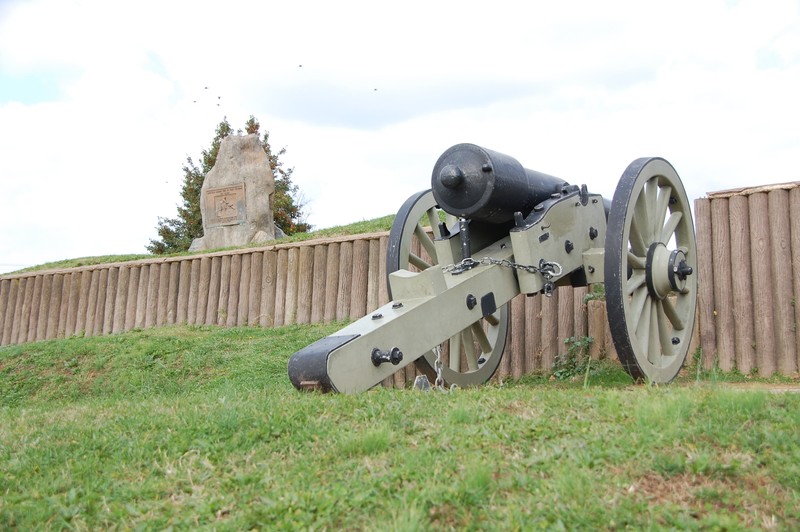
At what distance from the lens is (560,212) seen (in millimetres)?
5977

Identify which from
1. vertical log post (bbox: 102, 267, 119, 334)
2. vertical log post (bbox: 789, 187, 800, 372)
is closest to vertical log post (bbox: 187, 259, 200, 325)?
vertical log post (bbox: 102, 267, 119, 334)

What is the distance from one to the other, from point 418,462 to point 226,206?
1377 cm

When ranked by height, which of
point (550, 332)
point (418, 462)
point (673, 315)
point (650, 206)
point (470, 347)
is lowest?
point (418, 462)

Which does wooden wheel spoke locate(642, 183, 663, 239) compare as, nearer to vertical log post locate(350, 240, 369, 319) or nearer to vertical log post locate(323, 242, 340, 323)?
vertical log post locate(350, 240, 369, 319)

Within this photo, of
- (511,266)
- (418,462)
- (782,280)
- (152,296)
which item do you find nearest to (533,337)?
(782,280)

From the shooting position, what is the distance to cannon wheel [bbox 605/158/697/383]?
207 inches

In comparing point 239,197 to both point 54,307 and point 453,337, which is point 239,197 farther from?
point 453,337

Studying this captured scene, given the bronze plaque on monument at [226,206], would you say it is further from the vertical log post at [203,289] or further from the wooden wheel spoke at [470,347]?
the wooden wheel spoke at [470,347]

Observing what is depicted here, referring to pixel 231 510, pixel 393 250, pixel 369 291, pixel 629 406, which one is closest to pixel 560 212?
pixel 393 250

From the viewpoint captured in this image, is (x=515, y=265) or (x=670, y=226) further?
(x=670, y=226)

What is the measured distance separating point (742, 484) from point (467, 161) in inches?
122

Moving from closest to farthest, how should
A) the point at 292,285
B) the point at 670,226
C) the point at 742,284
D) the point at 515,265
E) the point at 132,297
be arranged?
the point at 515,265 → the point at 670,226 → the point at 742,284 → the point at 292,285 → the point at 132,297

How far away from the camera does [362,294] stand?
10.6m

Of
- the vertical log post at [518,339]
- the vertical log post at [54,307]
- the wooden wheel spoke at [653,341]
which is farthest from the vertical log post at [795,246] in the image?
the vertical log post at [54,307]
